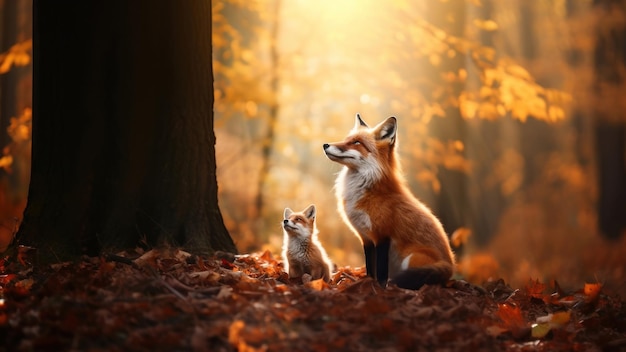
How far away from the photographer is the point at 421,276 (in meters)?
5.75

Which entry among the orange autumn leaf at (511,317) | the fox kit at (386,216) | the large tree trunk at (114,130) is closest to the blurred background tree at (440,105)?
the fox kit at (386,216)

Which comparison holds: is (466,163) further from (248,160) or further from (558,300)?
(248,160)

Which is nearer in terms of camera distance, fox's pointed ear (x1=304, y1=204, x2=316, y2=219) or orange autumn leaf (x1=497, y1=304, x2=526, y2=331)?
orange autumn leaf (x1=497, y1=304, x2=526, y2=331)

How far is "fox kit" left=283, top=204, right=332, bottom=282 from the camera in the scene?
7195 mm

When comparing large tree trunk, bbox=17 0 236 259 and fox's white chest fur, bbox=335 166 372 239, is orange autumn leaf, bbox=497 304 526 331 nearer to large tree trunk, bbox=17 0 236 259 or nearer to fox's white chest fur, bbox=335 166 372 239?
fox's white chest fur, bbox=335 166 372 239

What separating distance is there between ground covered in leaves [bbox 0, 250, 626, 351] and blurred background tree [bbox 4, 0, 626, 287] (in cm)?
399

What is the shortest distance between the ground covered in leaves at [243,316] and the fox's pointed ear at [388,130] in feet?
5.76

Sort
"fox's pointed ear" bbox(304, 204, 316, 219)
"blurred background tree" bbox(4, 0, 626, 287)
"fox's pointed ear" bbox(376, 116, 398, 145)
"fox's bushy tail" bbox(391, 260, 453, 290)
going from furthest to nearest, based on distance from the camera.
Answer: "blurred background tree" bbox(4, 0, 626, 287) → "fox's pointed ear" bbox(304, 204, 316, 219) → "fox's pointed ear" bbox(376, 116, 398, 145) → "fox's bushy tail" bbox(391, 260, 453, 290)

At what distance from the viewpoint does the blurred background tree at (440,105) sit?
42.5 feet

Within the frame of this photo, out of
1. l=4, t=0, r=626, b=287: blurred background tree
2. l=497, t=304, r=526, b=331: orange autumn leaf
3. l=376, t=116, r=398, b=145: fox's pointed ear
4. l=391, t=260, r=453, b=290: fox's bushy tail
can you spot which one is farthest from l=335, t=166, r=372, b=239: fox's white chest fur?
l=4, t=0, r=626, b=287: blurred background tree

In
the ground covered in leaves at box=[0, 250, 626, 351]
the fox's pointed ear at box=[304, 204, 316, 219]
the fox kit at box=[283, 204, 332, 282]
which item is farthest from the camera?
the fox's pointed ear at box=[304, 204, 316, 219]

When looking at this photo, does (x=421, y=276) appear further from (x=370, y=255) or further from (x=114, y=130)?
(x=114, y=130)

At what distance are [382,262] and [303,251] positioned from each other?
1578 mm

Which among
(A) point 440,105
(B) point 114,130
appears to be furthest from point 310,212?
(A) point 440,105
